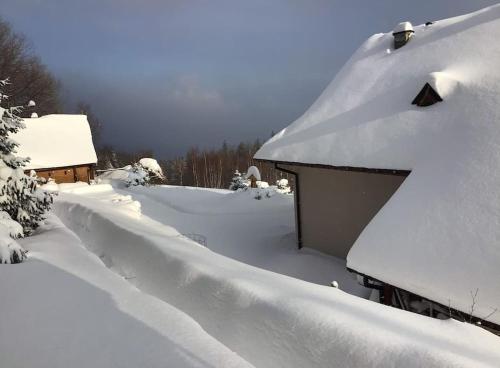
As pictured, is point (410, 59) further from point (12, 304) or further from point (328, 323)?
point (12, 304)

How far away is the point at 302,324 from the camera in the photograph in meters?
2.97

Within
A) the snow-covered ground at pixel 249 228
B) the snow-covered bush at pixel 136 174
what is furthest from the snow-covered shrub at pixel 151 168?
the snow-covered ground at pixel 249 228

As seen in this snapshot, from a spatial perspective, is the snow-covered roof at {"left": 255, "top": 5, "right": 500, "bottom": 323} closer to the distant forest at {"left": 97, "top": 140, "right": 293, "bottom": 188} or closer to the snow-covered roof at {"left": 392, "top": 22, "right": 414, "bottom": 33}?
the snow-covered roof at {"left": 392, "top": 22, "right": 414, "bottom": 33}

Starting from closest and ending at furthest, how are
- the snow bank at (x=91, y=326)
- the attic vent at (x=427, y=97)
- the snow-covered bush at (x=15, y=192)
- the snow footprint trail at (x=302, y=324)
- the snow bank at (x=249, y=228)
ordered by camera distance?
the snow footprint trail at (x=302, y=324) < the snow bank at (x=91, y=326) < the snow-covered bush at (x=15, y=192) < the attic vent at (x=427, y=97) < the snow bank at (x=249, y=228)

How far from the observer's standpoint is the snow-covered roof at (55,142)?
25.2 meters

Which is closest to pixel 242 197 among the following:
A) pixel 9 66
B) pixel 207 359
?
pixel 207 359

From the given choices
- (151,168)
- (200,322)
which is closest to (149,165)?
(151,168)

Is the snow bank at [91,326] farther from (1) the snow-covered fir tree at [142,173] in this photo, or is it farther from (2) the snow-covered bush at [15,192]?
(1) the snow-covered fir tree at [142,173]

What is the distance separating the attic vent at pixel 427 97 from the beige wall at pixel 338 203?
167 cm

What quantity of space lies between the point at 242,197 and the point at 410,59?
1173 cm

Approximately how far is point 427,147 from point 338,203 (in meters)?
3.09

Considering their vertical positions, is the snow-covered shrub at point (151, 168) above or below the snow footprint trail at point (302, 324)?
below

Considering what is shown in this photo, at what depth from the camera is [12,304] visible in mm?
3705

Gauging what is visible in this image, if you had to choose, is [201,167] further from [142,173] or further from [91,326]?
[91,326]
